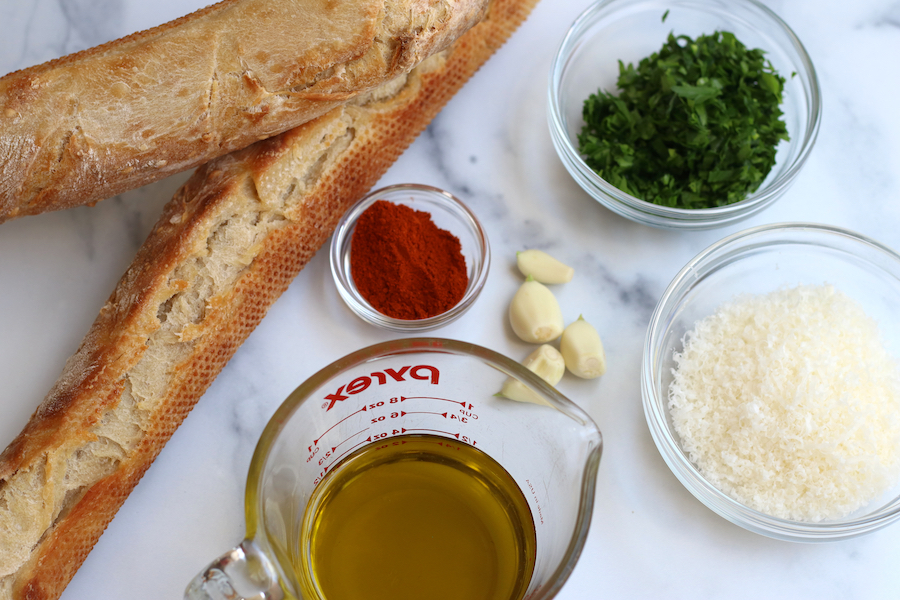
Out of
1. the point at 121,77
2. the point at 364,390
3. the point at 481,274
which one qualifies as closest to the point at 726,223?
the point at 481,274

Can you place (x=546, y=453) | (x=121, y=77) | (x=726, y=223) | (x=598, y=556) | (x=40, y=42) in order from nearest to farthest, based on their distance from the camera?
(x=546, y=453)
(x=121, y=77)
(x=598, y=556)
(x=726, y=223)
(x=40, y=42)

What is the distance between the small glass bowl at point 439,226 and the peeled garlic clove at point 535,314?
0.09 meters

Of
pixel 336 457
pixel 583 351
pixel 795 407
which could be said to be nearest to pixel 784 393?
pixel 795 407

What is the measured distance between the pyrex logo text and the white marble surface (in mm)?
335

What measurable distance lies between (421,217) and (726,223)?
0.61m

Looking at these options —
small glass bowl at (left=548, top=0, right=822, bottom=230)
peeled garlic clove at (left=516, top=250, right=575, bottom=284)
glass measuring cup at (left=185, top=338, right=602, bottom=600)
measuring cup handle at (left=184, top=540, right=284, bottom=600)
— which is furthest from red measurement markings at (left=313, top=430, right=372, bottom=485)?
small glass bowl at (left=548, top=0, right=822, bottom=230)

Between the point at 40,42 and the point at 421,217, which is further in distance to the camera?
the point at 40,42

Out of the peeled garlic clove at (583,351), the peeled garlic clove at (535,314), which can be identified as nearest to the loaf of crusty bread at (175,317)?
the peeled garlic clove at (535,314)

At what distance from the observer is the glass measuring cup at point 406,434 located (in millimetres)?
912

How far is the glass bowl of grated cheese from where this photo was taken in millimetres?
1206

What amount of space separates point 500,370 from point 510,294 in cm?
44

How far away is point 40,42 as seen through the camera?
1.54 m

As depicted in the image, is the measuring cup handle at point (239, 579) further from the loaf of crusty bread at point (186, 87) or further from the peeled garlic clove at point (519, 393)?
the loaf of crusty bread at point (186, 87)

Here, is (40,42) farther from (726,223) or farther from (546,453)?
(726,223)
